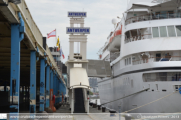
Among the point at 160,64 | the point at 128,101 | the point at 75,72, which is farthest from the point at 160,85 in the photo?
the point at 75,72

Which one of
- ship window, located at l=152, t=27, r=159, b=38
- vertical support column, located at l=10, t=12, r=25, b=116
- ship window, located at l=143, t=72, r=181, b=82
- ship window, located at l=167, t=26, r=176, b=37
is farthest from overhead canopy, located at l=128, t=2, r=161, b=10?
vertical support column, located at l=10, t=12, r=25, b=116

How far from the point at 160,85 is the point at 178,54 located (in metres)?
3.76

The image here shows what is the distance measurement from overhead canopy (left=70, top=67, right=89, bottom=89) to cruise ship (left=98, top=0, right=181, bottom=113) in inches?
172

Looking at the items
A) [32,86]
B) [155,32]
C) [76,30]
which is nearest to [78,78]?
[76,30]

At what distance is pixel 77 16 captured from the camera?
31.0 m

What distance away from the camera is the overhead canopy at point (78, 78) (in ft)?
80.0

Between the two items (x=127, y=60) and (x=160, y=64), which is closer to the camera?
(x=160, y=64)

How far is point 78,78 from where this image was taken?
25906mm

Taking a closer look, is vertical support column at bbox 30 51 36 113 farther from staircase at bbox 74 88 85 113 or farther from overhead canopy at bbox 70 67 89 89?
staircase at bbox 74 88 85 113

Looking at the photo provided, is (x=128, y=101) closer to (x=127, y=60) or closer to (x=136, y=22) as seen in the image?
(x=127, y=60)

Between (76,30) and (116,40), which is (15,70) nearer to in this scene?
Answer: (76,30)

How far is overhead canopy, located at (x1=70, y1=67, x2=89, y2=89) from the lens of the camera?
960 inches

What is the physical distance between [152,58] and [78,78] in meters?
7.42

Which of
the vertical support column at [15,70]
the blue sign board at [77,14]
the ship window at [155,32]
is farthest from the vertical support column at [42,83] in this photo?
the blue sign board at [77,14]
